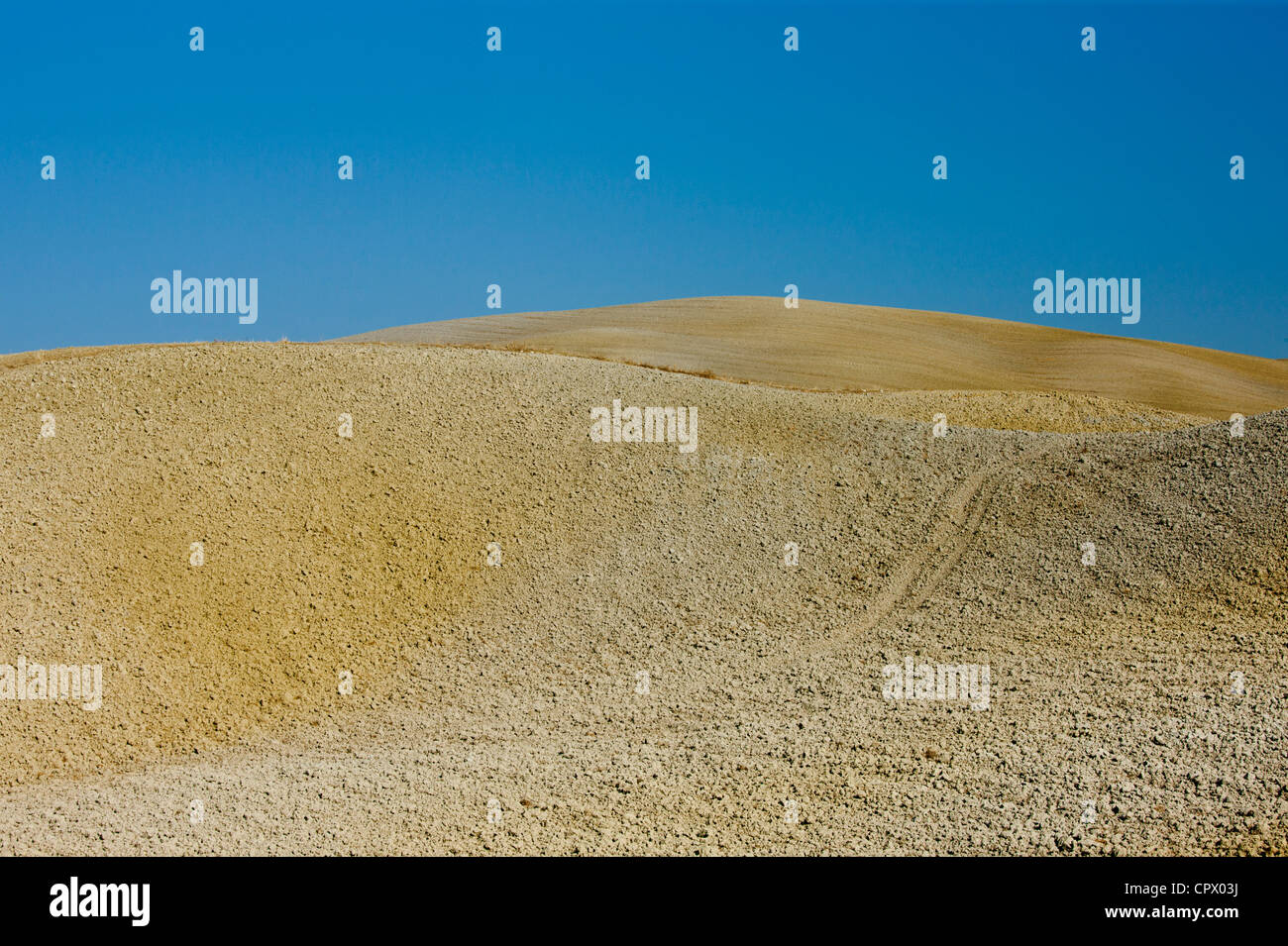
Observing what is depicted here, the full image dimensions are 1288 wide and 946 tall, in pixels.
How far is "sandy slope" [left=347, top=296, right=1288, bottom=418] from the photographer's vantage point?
33312mm

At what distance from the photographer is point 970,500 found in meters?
14.6

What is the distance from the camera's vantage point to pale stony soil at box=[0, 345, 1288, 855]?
7961 mm

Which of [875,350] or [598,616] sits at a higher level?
[875,350]

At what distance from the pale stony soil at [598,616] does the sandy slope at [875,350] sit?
1501cm

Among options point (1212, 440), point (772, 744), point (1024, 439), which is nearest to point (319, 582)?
point (772, 744)

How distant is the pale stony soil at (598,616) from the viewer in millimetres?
7961

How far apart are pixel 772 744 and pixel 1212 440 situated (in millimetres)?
9462

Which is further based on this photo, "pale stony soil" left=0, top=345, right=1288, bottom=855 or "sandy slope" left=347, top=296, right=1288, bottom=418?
"sandy slope" left=347, top=296, right=1288, bottom=418

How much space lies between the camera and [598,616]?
12062 mm

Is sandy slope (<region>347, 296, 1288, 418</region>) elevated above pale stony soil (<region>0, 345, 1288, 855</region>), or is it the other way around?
sandy slope (<region>347, 296, 1288, 418</region>)

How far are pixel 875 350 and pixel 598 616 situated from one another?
27.5 m

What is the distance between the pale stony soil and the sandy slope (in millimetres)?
15011
